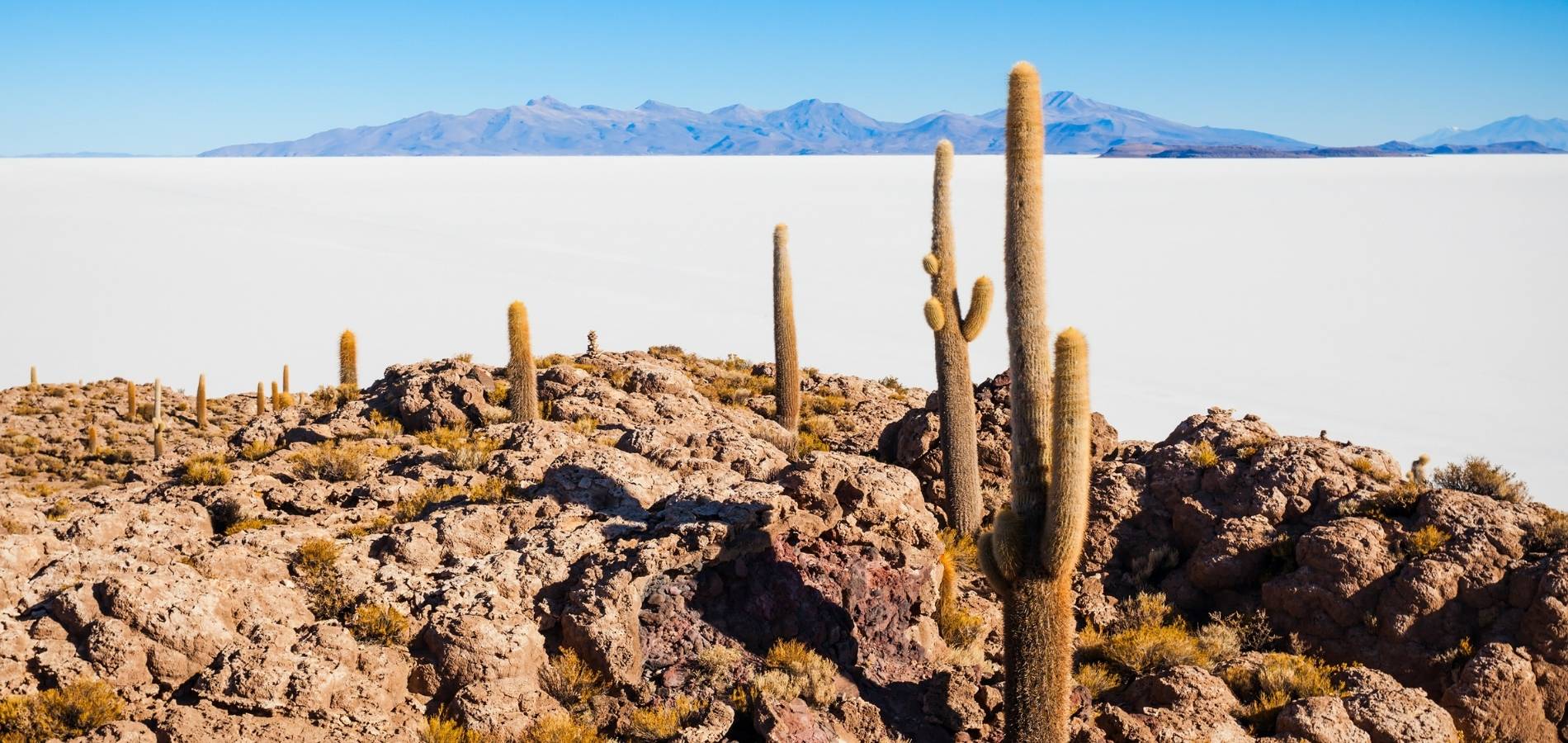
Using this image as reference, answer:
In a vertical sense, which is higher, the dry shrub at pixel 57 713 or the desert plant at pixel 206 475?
the desert plant at pixel 206 475

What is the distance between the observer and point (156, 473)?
13453 millimetres

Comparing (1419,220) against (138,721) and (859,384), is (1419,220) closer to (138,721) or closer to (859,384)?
(859,384)

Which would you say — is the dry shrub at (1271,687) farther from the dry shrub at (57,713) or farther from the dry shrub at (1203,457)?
the dry shrub at (57,713)

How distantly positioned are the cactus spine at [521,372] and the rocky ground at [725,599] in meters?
1.21

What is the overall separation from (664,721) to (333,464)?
570cm

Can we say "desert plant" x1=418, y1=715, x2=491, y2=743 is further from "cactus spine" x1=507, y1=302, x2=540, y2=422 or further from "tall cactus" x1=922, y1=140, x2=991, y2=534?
"cactus spine" x1=507, y1=302, x2=540, y2=422

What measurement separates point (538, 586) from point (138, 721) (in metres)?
2.69

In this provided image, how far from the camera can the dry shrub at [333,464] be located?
1158cm

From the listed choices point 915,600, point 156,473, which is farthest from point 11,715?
point 156,473

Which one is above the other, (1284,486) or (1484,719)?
(1284,486)

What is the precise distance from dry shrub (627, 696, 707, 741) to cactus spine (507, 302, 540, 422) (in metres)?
6.71

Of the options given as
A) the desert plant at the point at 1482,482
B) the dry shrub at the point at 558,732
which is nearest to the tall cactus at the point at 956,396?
the desert plant at the point at 1482,482

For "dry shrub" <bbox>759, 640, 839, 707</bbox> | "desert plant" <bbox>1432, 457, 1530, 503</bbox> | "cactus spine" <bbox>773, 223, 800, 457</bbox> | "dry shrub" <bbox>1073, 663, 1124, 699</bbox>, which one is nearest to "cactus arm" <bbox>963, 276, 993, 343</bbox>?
"dry shrub" <bbox>1073, 663, 1124, 699</bbox>

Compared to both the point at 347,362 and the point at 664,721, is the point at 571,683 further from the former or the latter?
the point at 347,362
